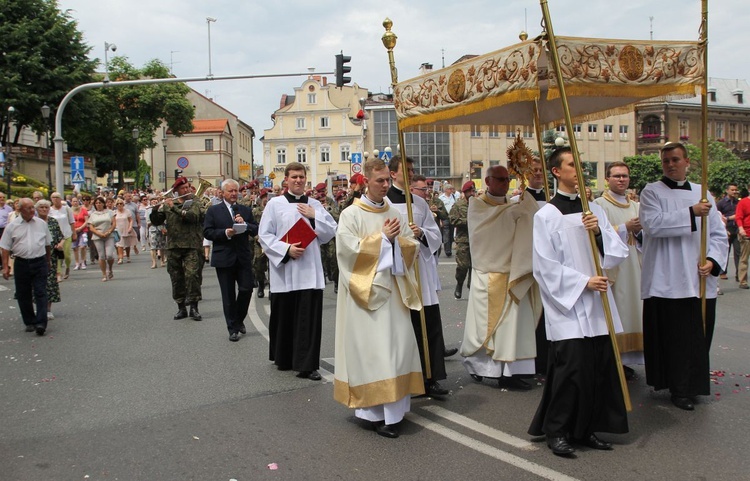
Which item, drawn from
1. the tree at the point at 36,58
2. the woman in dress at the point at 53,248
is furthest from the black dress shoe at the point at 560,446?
the tree at the point at 36,58

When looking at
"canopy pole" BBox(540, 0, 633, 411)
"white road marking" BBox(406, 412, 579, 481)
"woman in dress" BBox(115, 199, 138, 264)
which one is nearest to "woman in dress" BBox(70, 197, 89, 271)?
"woman in dress" BBox(115, 199, 138, 264)

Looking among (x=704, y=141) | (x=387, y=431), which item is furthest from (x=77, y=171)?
(x=704, y=141)

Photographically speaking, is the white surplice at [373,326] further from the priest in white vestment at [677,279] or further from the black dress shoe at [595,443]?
the priest in white vestment at [677,279]

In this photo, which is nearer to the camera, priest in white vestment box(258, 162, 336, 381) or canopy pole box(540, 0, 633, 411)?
canopy pole box(540, 0, 633, 411)

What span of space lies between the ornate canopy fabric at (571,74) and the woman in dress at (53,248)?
6.85m

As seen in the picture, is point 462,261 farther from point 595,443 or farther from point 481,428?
point 595,443

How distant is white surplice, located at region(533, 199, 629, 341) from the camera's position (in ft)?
15.9

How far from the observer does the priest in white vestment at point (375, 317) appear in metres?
5.36

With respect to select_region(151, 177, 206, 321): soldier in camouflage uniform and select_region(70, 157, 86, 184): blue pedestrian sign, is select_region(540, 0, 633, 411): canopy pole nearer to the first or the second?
select_region(151, 177, 206, 321): soldier in camouflage uniform

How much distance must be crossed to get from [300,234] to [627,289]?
128 inches

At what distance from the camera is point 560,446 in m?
4.77

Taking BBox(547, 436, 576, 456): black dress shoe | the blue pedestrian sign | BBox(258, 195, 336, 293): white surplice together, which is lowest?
BBox(547, 436, 576, 456): black dress shoe

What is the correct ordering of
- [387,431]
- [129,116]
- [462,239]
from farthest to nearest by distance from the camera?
[129,116]
[462,239]
[387,431]

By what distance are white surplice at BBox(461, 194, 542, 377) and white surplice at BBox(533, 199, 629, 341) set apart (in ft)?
4.78
